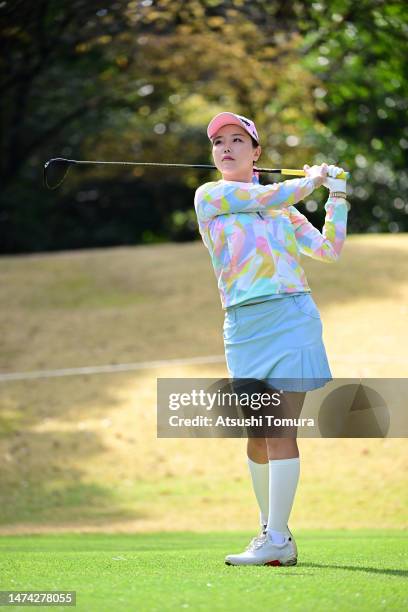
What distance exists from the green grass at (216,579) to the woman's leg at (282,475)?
164 mm

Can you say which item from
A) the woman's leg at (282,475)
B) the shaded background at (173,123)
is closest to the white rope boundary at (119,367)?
the shaded background at (173,123)

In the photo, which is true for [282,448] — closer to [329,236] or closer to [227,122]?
[329,236]

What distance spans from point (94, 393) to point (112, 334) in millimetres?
1521

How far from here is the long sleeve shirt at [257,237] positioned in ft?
12.9

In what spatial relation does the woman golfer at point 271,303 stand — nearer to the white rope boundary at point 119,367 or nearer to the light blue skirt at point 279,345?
the light blue skirt at point 279,345

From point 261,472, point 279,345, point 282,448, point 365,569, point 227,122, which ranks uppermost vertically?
point 227,122

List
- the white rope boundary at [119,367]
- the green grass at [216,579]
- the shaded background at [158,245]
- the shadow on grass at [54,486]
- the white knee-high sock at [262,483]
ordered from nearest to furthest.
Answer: the green grass at [216,579], the white knee-high sock at [262,483], the shadow on grass at [54,486], the shaded background at [158,245], the white rope boundary at [119,367]

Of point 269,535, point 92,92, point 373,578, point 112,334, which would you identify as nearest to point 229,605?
point 373,578

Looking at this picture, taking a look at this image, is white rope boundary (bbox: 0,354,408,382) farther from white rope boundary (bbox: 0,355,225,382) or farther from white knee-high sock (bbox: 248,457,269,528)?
white knee-high sock (bbox: 248,457,269,528)

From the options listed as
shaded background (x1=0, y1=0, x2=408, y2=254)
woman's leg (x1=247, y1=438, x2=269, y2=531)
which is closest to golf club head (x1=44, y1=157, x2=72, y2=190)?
woman's leg (x1=247, y1=438, x2=269, y2=531)

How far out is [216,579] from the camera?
11.4ft

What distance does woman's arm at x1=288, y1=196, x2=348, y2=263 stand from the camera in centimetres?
408

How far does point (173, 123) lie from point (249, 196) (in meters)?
15.4

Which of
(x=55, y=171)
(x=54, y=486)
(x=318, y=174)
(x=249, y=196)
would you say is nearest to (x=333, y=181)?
(x=318, y=174)
